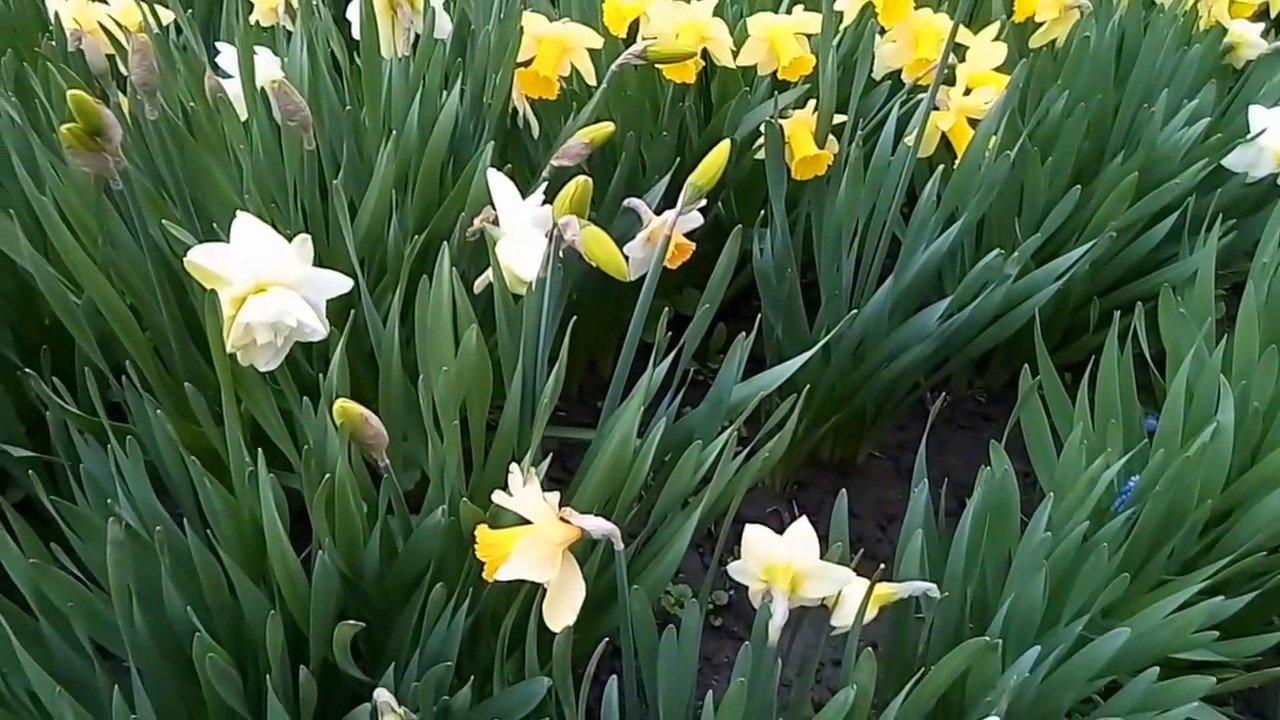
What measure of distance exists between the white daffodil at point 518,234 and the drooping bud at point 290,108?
0.68 feet

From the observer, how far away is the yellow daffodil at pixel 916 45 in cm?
122

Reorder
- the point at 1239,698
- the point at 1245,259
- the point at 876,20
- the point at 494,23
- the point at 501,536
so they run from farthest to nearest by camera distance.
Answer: the point at 1245,259 → the point at 876,20 → the point at 494,23 → the point at 1239,698 → the point at 501,536

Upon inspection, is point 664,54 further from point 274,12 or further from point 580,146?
point 274,12

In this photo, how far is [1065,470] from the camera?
0.95 metres

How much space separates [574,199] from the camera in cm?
82

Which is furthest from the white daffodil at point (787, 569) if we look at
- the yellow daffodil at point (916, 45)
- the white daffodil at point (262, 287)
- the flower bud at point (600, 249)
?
the yellow daffodil at point (916, 45)

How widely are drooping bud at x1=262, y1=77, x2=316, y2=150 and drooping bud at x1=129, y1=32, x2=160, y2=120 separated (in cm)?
13

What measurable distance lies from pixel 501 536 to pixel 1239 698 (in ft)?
2.93

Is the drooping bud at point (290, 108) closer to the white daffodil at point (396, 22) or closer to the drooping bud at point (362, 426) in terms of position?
the white daffodil at point (396, 22)

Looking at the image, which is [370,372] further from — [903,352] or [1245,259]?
[1245,259]

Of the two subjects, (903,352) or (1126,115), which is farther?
(1126,115)

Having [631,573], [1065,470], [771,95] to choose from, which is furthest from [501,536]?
[771,95]

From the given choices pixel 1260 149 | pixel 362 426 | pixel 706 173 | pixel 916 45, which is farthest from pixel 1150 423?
pixel 362 426

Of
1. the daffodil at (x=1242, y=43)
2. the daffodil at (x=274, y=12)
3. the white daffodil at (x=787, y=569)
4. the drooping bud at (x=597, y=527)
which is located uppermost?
the daffodil at (x=1242, y=43)
